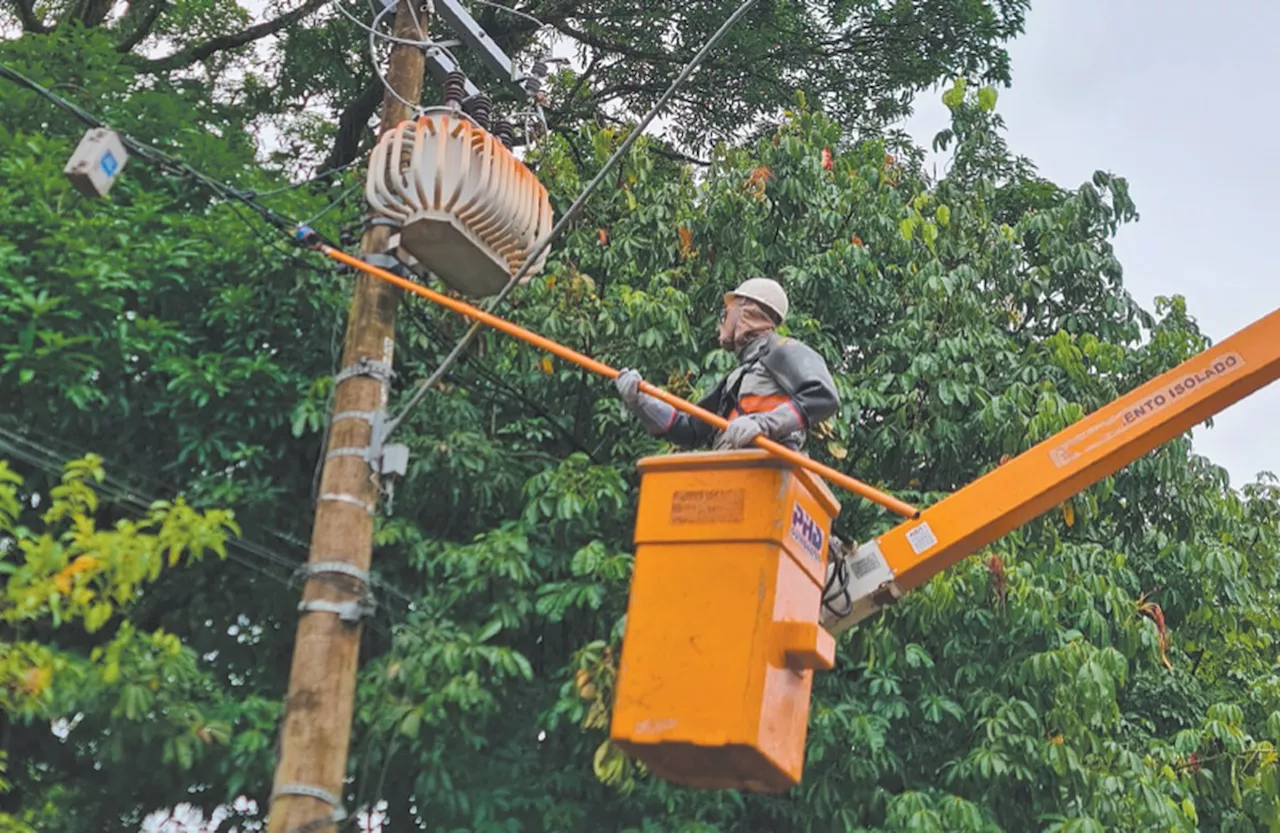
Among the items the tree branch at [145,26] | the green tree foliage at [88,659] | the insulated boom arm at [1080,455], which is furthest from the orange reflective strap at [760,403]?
the tree branch at [145,26]

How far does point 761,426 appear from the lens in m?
5.50

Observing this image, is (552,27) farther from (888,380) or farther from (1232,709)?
(1232,709)

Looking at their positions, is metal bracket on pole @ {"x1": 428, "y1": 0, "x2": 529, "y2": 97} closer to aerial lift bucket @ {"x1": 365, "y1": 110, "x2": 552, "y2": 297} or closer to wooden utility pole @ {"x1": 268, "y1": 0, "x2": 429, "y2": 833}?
aerial lift bucket @ {"x1": 365, "y1": 110, "x2": 552, "y2": 297}

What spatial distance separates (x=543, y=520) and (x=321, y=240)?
217 centimetres

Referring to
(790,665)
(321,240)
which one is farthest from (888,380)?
(790,665)

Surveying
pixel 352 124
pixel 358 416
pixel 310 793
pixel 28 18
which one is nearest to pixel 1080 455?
pixel 358 416

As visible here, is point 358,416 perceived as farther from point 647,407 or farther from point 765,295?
point 765,295

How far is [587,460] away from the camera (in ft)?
27.5

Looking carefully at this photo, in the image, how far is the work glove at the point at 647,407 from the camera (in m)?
5.96

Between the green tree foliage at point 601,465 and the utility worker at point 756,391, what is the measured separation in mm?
1322

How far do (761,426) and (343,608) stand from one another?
189cm

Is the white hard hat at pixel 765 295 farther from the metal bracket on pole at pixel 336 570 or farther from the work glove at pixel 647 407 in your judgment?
the metal bracket on pole at pixel 336 570

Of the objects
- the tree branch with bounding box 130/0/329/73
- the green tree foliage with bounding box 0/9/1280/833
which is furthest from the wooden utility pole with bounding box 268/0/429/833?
the tree branch with bounding box 130/0/329/73

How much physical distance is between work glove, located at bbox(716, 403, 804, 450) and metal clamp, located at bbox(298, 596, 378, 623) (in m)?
1.62
